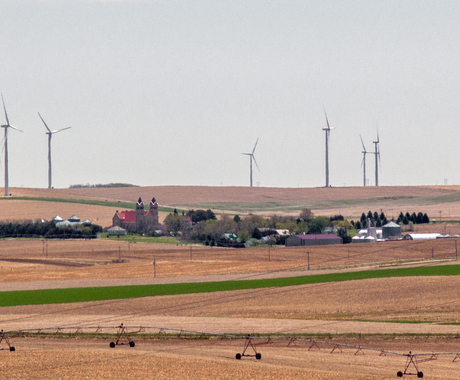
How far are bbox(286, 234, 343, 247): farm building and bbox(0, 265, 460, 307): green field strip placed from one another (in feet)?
183

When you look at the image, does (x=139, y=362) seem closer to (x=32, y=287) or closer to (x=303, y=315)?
(x=303, y=315)

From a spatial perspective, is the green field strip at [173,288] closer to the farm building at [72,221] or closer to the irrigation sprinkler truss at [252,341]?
the irrigation sprinkler truss at [252,341]

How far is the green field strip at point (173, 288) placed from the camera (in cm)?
7056

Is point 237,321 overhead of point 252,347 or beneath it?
overhead

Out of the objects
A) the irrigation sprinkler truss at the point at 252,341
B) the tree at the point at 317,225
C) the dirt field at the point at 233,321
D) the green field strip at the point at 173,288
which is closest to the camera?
the dirt field at the point at 233,321

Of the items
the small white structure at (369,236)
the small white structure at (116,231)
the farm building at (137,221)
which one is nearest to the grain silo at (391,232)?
the small white structure at (369,236)

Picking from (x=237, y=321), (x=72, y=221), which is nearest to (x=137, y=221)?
(x=72, y=221)

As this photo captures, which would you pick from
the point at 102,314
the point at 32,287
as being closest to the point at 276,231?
the point at 32,287

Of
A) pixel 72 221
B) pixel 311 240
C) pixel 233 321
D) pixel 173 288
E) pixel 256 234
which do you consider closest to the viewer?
pixel 233 321

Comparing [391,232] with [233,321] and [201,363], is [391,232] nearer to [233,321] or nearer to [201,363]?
[233,321]

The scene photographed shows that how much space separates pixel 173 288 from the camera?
78375mm

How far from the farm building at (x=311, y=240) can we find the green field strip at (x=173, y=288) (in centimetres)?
5585

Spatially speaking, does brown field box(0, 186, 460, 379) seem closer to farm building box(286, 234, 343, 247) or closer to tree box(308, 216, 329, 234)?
farm building box(286, 234, 343, 247)

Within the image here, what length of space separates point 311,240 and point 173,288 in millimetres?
73266
